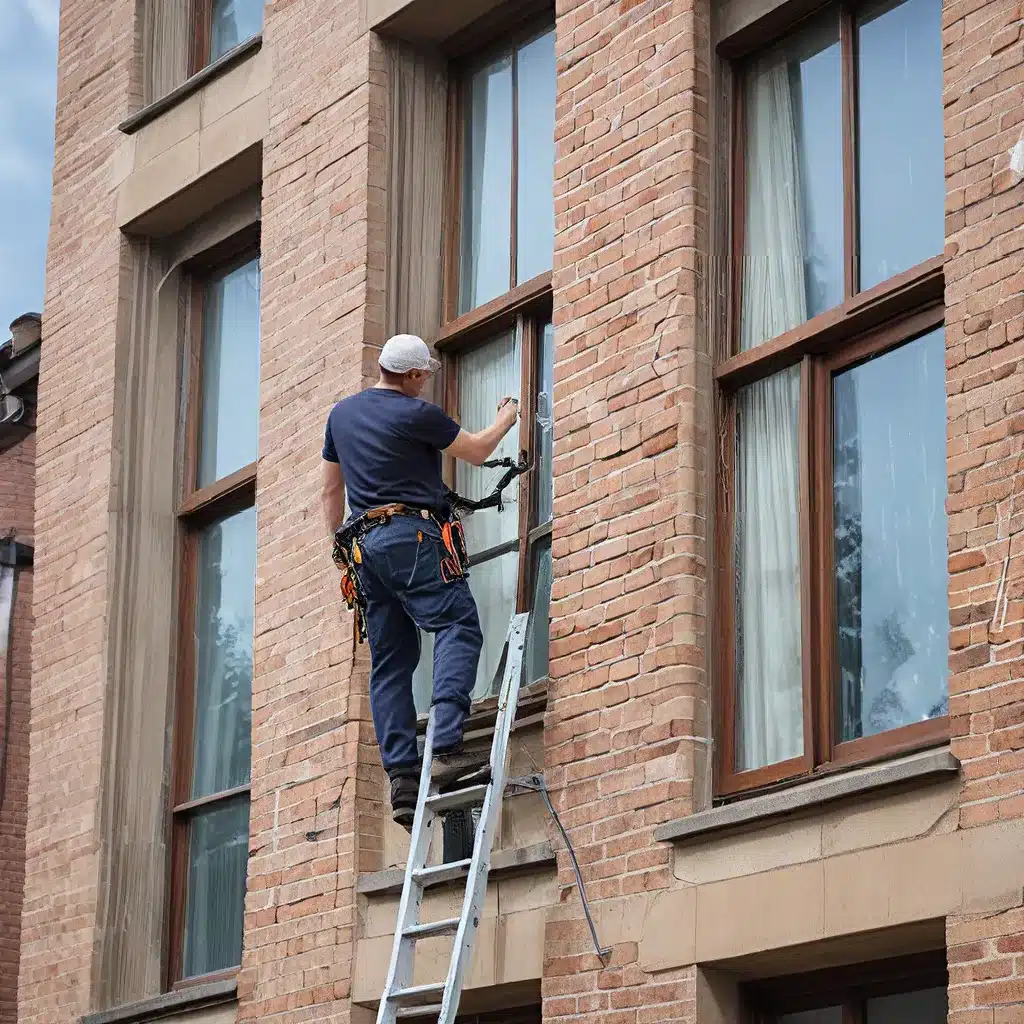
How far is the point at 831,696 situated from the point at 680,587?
75cm

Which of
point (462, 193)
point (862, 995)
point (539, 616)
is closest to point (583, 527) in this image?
point (539, 616)

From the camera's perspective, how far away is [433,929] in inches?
313

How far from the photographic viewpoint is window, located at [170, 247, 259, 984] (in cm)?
1126

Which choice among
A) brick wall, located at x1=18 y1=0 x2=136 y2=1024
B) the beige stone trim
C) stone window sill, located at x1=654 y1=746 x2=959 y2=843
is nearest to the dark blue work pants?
stone window sill, located at x1=654 y1=746 x2=959 y2=843

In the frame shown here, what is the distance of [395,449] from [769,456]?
1535 mm

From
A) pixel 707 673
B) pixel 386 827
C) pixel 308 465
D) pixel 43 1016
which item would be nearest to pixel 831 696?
pixel 707 673

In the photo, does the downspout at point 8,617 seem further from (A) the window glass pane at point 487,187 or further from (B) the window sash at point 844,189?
(B) the window sash at point 844,189

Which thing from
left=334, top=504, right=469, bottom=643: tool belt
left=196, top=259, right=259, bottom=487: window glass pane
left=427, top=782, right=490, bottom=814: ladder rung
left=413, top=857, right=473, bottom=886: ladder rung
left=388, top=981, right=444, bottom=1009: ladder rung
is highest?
left=196, top=259, right=259, bottom=487: window glass pane

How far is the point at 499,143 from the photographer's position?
34.8 feet

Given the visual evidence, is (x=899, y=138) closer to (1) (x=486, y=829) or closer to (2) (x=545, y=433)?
(2) (x=545, y=433)

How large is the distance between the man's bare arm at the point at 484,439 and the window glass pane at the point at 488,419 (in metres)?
0.89

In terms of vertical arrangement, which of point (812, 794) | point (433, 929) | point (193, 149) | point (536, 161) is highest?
point (193, 149)

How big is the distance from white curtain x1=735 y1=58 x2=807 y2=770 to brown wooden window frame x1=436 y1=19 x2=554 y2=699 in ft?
3.93

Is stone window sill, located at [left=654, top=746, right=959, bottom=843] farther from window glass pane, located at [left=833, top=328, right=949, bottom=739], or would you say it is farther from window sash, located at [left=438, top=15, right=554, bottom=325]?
window sash, located at [left=438, top=15, right=554, bottom=325]
